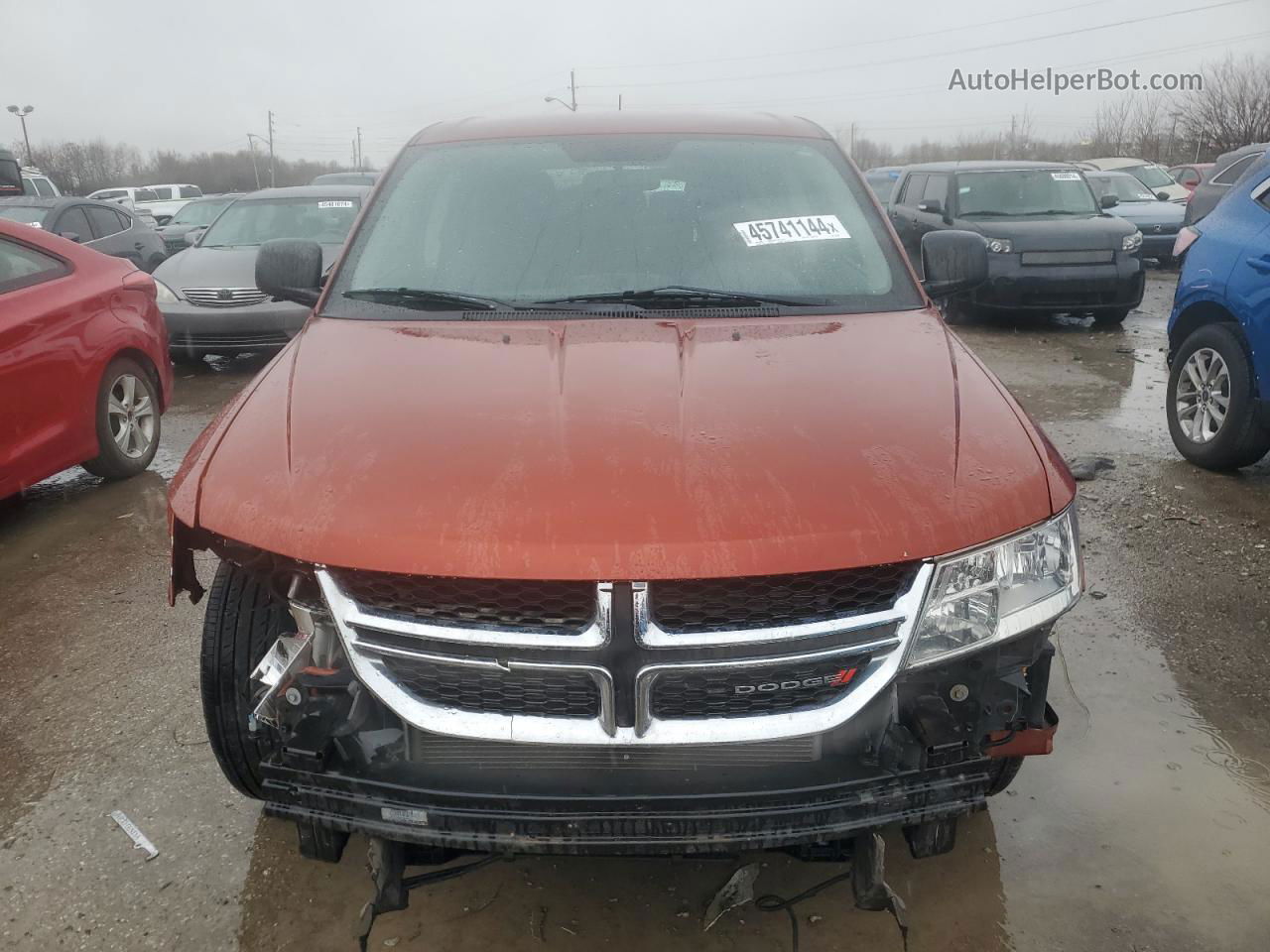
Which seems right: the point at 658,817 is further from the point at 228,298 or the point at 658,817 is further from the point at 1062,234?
the point at 1062,234

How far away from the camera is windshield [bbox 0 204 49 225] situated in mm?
10580

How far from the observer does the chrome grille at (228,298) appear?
Result: 805 cm

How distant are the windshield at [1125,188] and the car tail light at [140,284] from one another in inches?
534

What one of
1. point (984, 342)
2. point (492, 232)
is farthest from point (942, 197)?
point (492, 232)

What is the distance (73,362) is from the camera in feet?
15.9

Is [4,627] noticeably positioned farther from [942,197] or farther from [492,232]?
[942,197]

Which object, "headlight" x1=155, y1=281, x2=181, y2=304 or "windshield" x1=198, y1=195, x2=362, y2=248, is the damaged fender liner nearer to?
"headlight" x1=155, y1=281, x2=181, y2=304

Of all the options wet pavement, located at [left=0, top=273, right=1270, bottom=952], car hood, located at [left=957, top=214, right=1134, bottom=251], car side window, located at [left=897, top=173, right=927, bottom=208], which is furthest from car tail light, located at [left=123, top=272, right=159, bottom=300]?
car side window, located at [left=897, top=173, right=927, bottom=208]

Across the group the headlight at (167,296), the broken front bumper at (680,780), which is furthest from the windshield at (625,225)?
the headlight at (167,296)

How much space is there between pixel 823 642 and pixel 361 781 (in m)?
0.86

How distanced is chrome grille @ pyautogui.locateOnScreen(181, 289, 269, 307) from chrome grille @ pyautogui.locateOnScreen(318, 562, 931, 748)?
6.93 meters

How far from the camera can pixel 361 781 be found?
179cm

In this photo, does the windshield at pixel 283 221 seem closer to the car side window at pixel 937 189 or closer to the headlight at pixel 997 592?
the car side window at pixel 937 189

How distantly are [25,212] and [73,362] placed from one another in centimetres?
741
